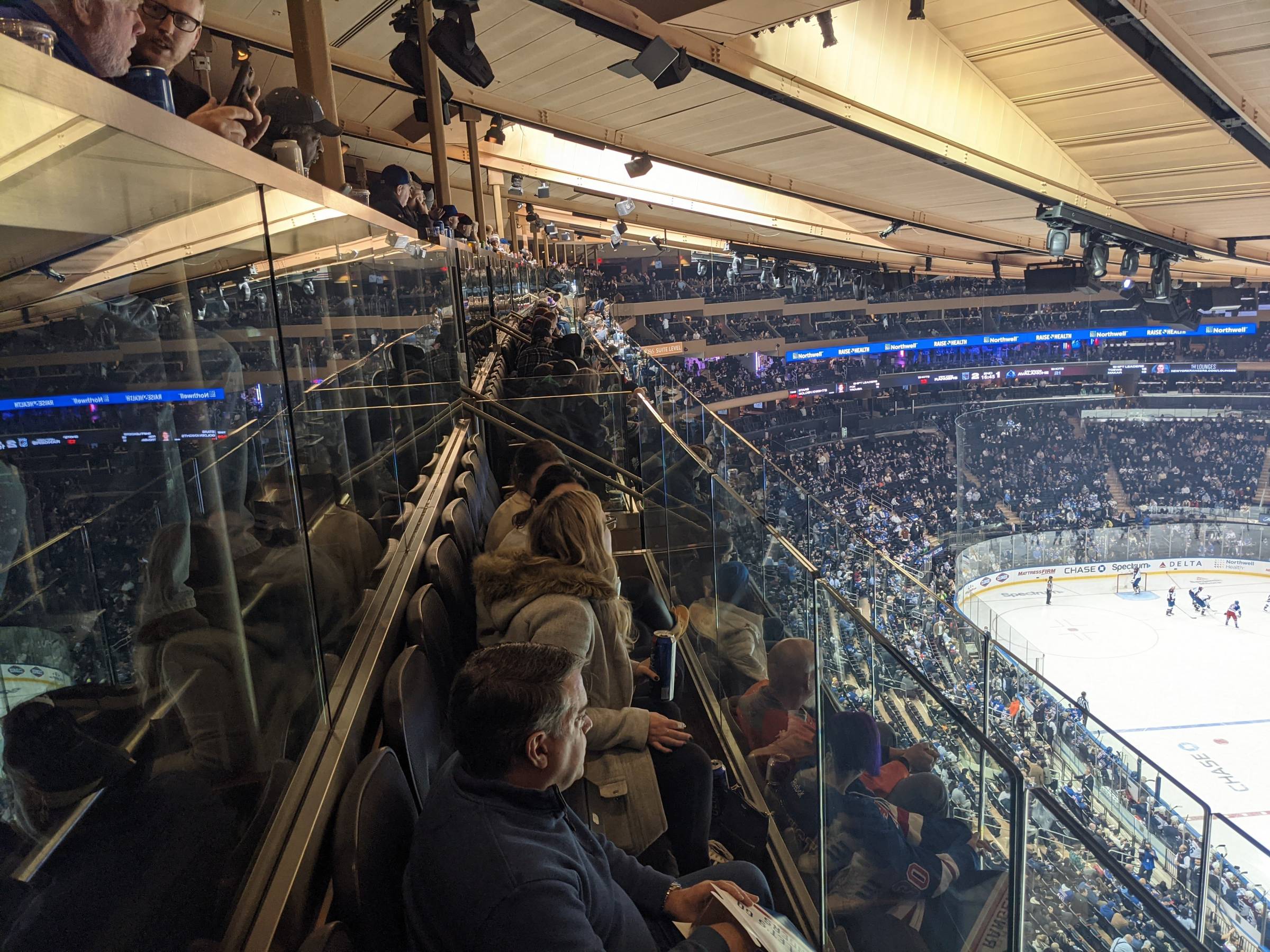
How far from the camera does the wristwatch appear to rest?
1.60 meters

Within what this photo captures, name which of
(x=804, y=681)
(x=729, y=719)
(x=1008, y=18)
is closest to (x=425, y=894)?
(x=804, y=681)

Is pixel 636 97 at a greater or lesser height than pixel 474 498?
greater

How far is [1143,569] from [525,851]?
2348cm

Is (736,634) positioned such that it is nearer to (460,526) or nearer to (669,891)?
(460,526)

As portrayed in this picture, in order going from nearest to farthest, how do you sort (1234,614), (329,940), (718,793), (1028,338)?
(329,940), (718,793), (1234,614), (1028,338)

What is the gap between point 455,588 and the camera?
238 cm

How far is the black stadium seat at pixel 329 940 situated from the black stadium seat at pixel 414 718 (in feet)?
1.51

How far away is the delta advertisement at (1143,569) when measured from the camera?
20.7 m

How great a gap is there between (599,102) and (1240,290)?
2025cm

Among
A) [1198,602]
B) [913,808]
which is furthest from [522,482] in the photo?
[1198,602]

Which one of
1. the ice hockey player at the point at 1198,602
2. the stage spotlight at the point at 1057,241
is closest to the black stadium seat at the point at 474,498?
the stage spotlight at the point at 1057,241

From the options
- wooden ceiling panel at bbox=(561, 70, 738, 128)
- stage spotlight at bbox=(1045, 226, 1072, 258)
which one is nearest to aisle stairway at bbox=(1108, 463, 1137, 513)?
stage spotlight at bbox=(1045, 226, 1072, 258)

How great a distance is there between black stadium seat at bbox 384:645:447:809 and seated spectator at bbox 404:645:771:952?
0.13 metres

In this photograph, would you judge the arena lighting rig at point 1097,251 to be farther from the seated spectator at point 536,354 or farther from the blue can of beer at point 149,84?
the blue can of beer at point 149,84
